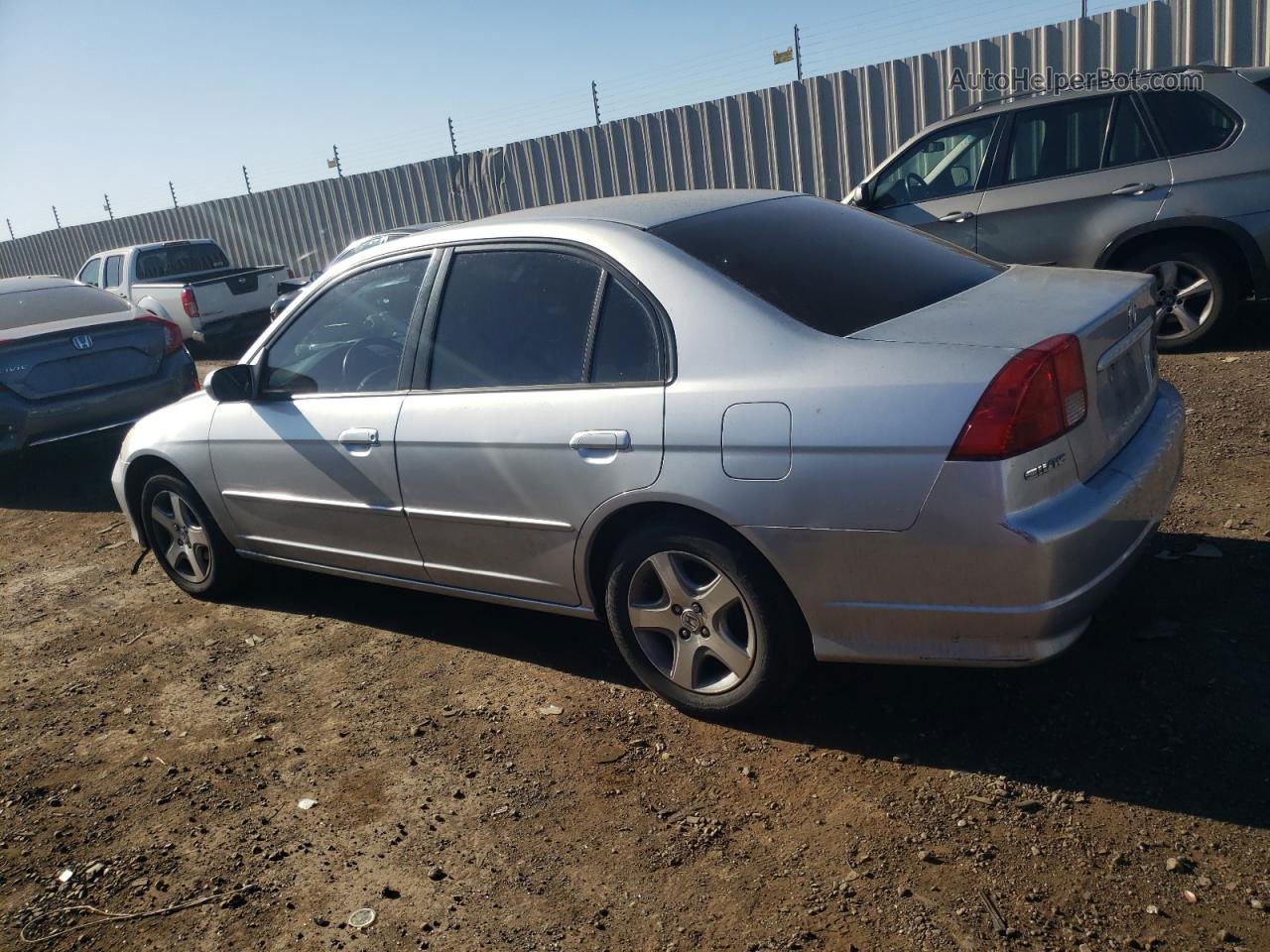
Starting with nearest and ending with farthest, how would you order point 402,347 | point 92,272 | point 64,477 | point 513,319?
point 513,319 → point 402,347 → point 64,477 → point 92,272

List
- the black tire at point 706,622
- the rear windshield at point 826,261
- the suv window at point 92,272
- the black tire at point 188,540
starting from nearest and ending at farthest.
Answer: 1. the black tire at point 706,622
2. the rear windshield at point 826,261
3. the black tire at point 188,540
4. the suv window at point 92,272

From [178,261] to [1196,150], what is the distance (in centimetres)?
1294

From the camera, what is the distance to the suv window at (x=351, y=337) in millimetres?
3973

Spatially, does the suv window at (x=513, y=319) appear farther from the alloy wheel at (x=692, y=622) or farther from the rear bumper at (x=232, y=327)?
the rear bumper at (x=232, y=327)

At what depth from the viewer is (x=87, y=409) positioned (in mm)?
7555

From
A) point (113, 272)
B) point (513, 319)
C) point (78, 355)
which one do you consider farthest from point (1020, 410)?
point (113, 272)

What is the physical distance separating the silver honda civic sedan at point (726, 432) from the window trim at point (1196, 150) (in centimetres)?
365

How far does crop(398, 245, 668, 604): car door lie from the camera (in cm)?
322

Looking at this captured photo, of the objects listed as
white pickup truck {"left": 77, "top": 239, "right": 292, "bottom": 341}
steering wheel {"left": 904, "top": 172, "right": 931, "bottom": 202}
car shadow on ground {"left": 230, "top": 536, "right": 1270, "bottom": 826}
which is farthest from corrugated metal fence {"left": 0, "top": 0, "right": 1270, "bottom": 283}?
car shadow on ground {"left": 230, "top": 536, "right": 1270, "bottom": 826}

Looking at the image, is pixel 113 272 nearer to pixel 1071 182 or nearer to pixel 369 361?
pixel 369 361

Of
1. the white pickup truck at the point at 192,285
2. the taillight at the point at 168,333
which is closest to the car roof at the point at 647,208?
the taillight at the point at 168,333

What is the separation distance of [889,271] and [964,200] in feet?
14.3

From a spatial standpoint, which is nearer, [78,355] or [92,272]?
[78,355]

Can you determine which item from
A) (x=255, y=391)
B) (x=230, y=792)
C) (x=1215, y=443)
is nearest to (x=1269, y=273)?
(x=1215, y=443)
